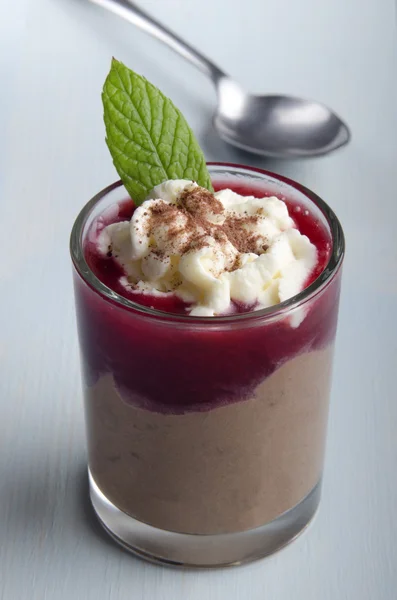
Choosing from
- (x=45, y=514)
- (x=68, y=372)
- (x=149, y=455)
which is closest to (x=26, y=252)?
(x=68, y=372)

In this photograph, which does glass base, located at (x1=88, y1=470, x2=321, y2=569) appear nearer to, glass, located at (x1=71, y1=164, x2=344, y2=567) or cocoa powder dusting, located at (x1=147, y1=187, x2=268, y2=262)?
glass, located at (x1=71, y1=164, x2=344, y2=567)

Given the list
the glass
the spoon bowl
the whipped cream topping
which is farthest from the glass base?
the spoon bowl

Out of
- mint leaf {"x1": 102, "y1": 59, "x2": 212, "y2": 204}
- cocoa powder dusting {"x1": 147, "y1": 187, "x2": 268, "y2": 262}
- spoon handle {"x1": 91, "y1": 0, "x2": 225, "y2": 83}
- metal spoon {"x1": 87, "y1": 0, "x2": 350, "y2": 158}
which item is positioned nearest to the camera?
cocoa powder dusting {"x1": 147, "y1": 187, "x2": 268, "y2": 262}

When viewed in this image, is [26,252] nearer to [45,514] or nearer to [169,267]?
[45,514]

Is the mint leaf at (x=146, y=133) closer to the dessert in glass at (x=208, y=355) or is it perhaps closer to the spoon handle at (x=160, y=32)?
the dessert in glass at (x=208, y=355)

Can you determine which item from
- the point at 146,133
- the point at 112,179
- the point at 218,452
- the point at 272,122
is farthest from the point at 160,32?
the point at 218,452

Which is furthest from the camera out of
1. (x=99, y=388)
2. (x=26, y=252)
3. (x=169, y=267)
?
(x=26, y=252)
